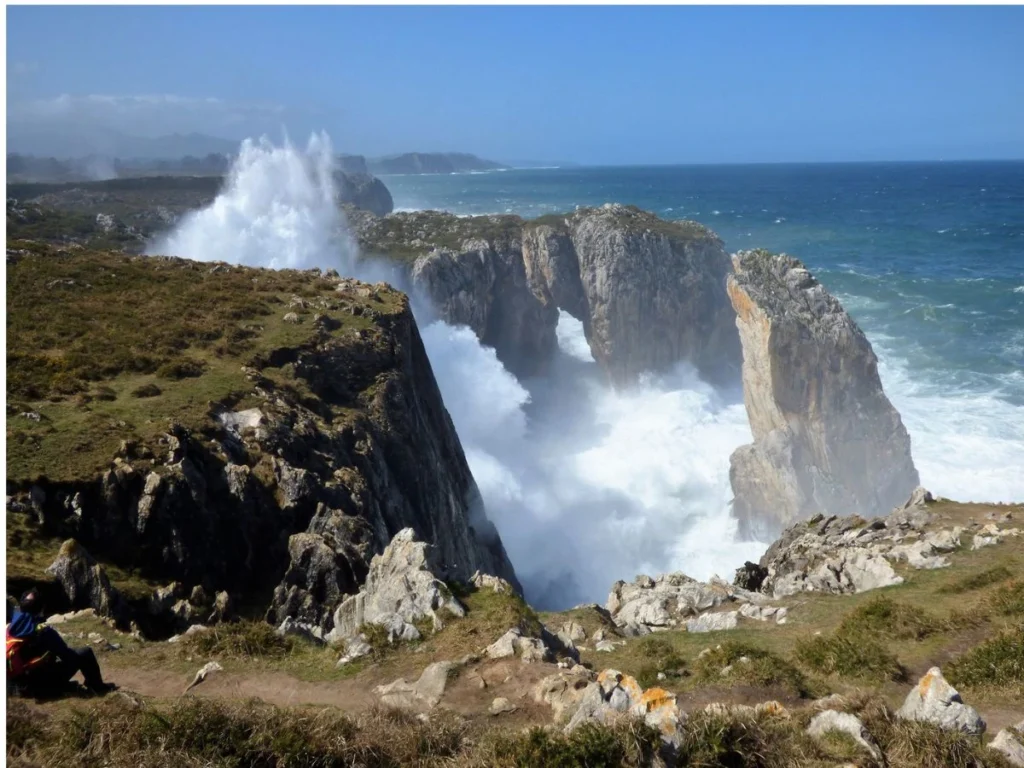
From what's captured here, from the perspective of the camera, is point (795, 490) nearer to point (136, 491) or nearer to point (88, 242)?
point (136, 491)

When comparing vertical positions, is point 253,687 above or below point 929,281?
below

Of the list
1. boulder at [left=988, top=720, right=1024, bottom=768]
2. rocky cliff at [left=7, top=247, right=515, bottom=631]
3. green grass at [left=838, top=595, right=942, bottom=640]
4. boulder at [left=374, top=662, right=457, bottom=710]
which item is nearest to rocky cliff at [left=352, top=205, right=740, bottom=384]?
rocky cliff at [left=7, top=247, right=515, bottom=631]

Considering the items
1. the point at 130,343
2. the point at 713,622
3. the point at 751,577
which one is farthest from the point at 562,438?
the point at 713,622

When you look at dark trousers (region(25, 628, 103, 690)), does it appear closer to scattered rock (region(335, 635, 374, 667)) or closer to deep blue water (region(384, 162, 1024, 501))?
scattered rock (region(335, 635, 374, 667))

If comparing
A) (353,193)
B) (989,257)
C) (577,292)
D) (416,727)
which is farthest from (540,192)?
(416,727)

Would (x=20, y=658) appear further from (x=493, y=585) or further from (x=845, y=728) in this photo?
(x=845, y=728)

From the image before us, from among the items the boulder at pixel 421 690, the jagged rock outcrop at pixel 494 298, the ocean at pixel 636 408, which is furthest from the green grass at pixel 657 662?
the jagged rock outcrop at pixel 494 298
